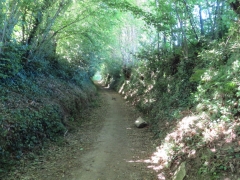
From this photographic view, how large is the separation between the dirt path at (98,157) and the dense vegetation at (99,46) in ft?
2.38

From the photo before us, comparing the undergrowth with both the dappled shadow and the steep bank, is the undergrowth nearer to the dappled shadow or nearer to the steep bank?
the steep bank

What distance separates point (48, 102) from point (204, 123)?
6884mm

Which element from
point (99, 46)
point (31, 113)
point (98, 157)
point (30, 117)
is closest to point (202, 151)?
point (98, 157)

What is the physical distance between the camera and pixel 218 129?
17.1 feet

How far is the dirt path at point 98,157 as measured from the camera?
555 centimetres

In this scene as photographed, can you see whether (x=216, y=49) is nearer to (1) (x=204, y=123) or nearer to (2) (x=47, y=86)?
(1) (x=204, y=123)

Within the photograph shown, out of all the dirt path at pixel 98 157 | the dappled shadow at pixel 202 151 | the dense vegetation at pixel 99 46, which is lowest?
the dirt path at pixel 98 157

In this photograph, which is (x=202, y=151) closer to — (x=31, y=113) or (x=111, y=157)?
(x=111, y=157)

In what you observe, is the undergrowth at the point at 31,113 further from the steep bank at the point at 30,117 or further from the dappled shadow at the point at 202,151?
the dappled shadow at the point at 202,151

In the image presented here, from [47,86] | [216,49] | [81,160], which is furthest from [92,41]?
[81,160]

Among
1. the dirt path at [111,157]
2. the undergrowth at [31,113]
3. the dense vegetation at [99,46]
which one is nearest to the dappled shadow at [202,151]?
the dense vegetation at [99,46]

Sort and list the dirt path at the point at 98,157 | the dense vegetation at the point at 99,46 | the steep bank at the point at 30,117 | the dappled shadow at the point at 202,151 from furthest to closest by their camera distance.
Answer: the dense vegetation at the point at 99,46 < the steep bank at the point at 30,117 < the dirt path at the point at 98,157 < the dappled shadow at the point at 202,151

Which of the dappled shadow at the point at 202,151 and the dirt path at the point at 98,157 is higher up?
the dappled shadow at the point at 202,151

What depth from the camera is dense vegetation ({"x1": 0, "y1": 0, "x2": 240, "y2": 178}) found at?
20.3 ft
